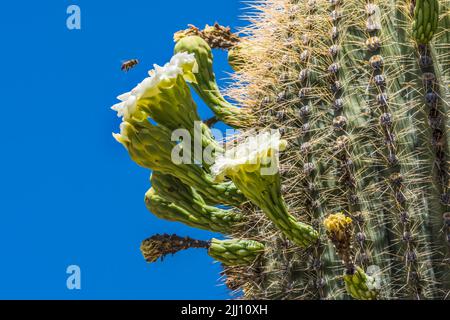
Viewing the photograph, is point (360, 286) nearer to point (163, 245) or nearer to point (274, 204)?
point (274, 204)

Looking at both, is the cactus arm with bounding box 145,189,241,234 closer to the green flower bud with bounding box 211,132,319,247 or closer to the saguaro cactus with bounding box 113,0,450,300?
the saguaro cactus with bounding box 113,0,450,300

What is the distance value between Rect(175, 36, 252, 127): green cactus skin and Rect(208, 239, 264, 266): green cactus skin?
486 millimetres

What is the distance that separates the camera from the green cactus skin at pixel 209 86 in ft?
13.1

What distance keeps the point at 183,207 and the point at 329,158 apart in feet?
2.00

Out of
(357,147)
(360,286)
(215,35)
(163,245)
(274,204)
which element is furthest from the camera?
(215,35)

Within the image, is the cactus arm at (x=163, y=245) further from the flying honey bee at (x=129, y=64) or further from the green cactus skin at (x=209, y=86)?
the flying honey bee at (x=129, y=64)

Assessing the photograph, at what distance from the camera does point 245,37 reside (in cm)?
430

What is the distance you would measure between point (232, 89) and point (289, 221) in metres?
0.92

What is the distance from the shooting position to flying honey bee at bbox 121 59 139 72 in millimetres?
4816

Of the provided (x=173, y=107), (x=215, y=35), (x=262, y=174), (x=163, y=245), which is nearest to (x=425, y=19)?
(x=262, y=174)

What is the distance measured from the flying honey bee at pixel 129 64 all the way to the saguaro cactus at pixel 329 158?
3.50 ft

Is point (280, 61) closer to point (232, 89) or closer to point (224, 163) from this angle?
point (232, 89)

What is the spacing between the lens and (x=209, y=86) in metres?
4.14
